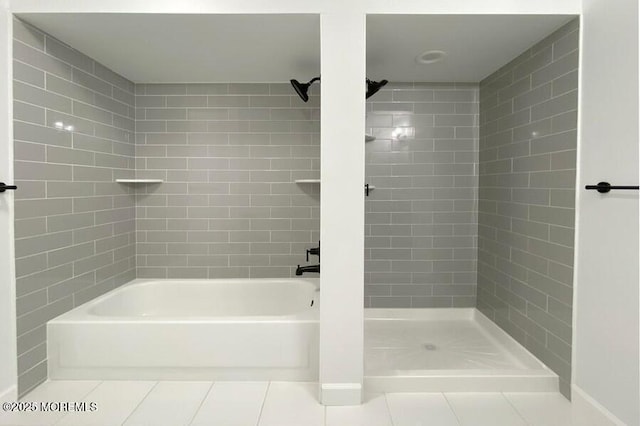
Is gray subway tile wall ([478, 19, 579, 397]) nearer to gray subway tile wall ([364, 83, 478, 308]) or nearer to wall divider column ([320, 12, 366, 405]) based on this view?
gray subway tile wall ([364, 83, 478, 308])

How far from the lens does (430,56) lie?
249cm

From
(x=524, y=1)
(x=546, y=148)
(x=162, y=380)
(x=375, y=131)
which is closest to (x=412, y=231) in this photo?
(x=375, y=131)

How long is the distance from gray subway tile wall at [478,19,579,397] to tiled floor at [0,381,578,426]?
380mm

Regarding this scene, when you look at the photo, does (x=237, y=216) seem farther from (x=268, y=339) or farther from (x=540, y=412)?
(x=540, y=412)

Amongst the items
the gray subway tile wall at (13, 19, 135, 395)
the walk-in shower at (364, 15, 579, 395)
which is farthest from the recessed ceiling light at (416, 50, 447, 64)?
the gray subway tile wall at (13, 19, 135, 395)

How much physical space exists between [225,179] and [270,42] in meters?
1.25

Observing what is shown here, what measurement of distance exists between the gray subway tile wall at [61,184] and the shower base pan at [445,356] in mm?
1882

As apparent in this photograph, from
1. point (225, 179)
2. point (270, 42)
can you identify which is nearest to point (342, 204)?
point (270, 42)

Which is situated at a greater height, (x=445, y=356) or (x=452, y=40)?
(x=452, y=40)

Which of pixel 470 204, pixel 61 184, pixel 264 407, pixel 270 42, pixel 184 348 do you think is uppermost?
pixel 270 42

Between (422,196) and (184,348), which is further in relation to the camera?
(422,196)

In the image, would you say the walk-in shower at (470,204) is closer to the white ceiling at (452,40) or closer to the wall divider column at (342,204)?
the white ceiling at (452,40)

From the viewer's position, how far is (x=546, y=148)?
2.22 metres

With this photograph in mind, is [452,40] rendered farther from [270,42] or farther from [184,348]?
[184,348]
